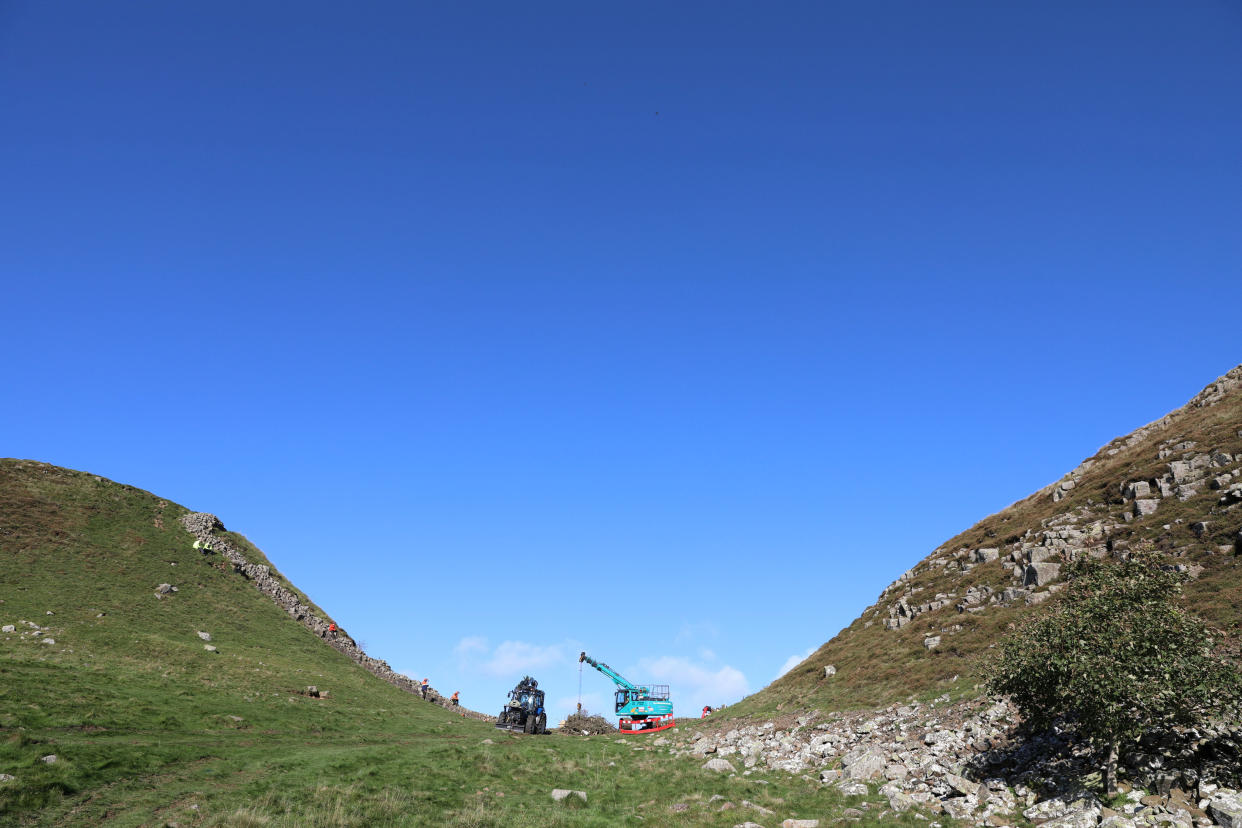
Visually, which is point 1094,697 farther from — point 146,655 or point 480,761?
point 146,655

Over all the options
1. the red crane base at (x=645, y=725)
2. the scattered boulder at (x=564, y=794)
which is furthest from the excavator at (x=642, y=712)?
the scattered boulder at (x=564, y=794)

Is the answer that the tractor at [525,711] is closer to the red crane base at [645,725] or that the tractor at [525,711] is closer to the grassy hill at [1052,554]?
the red crane base at [645,725]

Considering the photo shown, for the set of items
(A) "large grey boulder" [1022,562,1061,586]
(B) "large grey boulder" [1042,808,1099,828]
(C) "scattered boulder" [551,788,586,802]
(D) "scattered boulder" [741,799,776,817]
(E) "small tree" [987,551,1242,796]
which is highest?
(A) "large grey boulder" [1022,562,1061,586]

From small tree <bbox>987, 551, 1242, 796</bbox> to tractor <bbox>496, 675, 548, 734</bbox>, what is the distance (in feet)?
155

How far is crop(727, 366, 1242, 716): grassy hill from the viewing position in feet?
147

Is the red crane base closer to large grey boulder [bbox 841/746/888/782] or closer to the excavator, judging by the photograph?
the excavator

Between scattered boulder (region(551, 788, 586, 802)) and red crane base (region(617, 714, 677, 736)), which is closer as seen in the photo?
scattered boulder (region(551, 788, 586, 802))

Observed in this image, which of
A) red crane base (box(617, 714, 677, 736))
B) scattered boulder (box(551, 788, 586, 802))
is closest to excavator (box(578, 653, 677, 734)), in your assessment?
→ red crane base (box(617, 714, 677, 736))

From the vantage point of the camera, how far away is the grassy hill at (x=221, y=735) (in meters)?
27.3

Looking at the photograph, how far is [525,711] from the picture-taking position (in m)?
65.5

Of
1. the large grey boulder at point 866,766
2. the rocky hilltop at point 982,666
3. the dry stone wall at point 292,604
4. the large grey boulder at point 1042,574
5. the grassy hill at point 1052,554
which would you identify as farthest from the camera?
the dry stone wall at point 292,604

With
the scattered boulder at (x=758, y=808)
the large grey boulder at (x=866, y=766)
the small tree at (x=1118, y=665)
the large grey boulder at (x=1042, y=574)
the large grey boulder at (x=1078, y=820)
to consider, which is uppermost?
the large grey boulder at (x=1042, y=574)

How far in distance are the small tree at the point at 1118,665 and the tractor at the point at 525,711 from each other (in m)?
47.3

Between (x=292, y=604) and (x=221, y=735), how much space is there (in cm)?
5464
